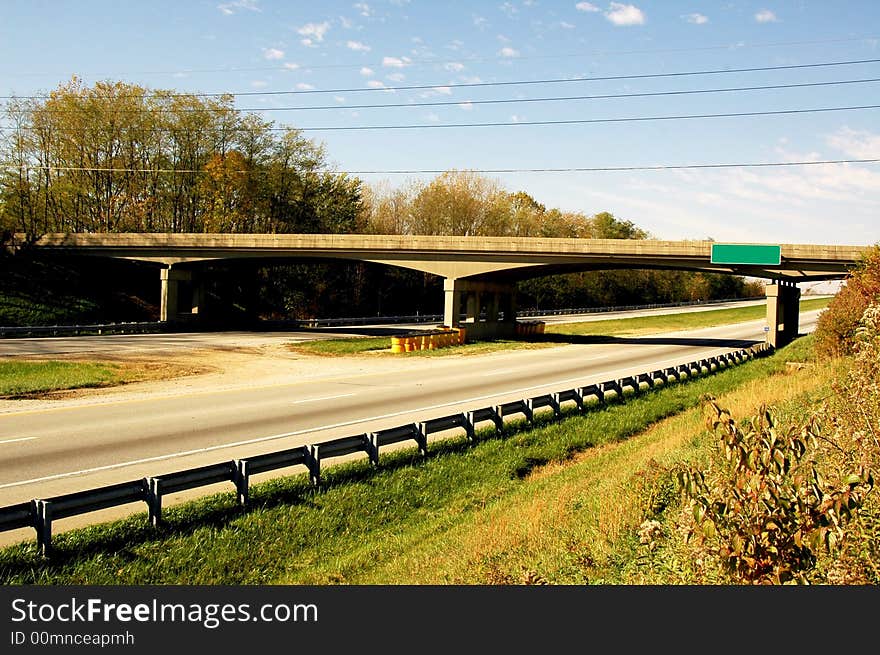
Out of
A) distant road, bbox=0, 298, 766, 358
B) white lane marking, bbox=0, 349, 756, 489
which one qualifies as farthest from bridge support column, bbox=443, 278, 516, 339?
white lane marking, bbox=0, 349, 756, 489

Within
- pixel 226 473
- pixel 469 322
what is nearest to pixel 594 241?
pixel 469 322

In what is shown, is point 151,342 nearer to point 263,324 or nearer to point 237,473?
point 263,324

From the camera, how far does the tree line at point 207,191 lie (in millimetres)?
74125

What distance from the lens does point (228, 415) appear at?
21.8 metres

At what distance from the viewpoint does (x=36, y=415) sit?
2097 cm

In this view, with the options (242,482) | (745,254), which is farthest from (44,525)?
(745,254)

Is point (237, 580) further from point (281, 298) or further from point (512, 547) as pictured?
point (281, 298)

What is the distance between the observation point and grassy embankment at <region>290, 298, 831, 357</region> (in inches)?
1859

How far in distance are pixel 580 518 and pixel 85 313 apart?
56.1 meters

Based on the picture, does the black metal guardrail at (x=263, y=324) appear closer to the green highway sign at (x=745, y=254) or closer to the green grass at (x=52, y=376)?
the green grass at (x=52, y=376)

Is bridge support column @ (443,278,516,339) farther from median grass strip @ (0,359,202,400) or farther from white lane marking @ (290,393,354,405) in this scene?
white lane marking @ (290,393,354,405)

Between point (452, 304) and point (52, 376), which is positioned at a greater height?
point (452, 304)

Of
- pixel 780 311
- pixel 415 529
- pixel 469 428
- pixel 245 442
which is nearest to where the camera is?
pixel 415 529

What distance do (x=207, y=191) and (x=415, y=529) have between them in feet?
249
